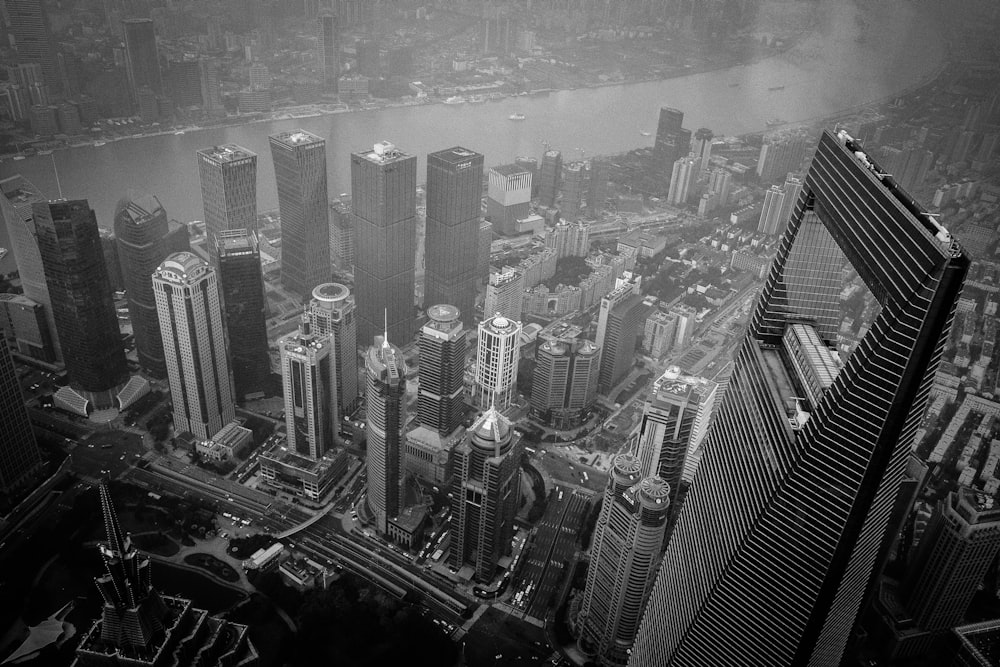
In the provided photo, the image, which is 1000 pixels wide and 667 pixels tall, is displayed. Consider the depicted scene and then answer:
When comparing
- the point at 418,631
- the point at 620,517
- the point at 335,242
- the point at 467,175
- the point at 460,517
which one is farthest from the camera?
the point at 335,242

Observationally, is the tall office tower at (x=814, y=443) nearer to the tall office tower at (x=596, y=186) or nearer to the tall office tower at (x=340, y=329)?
the tall office tower at (x=340, y=329)

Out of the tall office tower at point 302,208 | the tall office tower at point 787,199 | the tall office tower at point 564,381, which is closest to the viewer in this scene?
the tall office tower at point 564,381

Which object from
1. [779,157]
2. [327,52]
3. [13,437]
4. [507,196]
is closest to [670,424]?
[13,437]

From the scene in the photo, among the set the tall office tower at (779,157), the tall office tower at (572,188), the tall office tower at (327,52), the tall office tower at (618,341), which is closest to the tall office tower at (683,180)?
the tall office tower at (779,157)

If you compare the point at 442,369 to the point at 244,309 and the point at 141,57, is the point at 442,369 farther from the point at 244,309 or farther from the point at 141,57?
the point at 141,57

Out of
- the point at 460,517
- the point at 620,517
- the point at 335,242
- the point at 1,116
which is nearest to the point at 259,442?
the point at 460,517

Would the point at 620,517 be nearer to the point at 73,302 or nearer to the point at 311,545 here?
the point at 311,545
